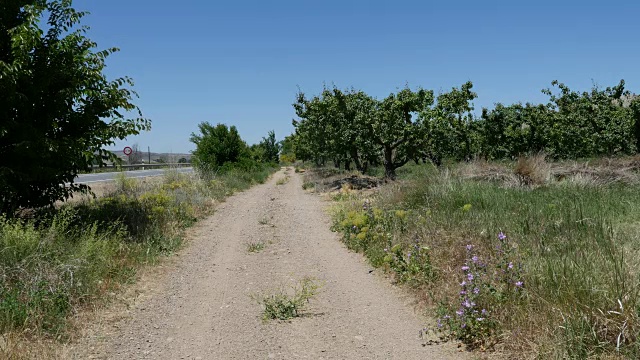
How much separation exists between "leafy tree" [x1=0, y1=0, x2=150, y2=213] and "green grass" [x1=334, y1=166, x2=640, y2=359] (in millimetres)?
5297

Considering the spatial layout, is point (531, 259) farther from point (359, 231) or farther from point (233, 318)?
point (359, 231)

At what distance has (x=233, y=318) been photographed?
554cm

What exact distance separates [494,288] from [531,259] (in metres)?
0.58

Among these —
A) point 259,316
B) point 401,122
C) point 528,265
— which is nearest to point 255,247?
point 259,316

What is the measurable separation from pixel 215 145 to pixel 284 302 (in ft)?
71.5

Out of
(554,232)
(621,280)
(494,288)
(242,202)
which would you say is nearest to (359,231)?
(554,232)

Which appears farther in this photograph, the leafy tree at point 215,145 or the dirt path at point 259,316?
the leafy tree at point 215,145

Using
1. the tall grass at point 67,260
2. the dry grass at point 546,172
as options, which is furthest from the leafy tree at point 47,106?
the dry grass at point 546,172

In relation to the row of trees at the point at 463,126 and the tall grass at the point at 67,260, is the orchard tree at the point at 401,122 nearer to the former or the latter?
the row of trees at the point at 463,126

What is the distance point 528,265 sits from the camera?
4758mm

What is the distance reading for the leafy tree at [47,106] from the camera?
7.26m

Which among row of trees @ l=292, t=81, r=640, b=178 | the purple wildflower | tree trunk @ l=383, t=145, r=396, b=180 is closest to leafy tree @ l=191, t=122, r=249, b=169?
row of trees @ l=292, t=81, r=640, b=178

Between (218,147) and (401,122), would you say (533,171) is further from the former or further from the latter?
(218,147)

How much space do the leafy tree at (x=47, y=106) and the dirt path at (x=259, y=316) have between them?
2701mm
